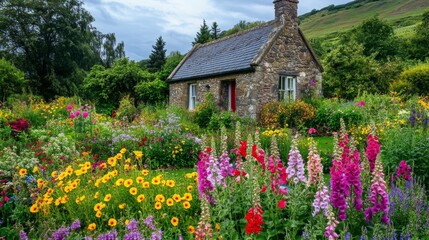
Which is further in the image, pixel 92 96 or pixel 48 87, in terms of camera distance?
pixel 48 87

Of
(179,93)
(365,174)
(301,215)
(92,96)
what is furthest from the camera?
(92,96)

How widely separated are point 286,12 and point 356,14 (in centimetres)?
9294

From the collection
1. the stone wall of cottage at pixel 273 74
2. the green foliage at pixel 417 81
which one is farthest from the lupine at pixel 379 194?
the green foliage at pixel 417 81

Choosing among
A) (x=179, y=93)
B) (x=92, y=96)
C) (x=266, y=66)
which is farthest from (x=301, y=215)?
(x=92, y=96)

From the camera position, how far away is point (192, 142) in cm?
922

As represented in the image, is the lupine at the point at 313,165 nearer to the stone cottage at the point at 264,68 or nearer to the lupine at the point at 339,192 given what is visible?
the lupine at the point at 339,192

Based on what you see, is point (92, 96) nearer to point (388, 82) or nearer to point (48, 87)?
point (48, 87)

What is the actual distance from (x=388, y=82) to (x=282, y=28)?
1285 cm

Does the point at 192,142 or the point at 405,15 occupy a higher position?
the point at 405,15

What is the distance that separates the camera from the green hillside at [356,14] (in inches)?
3017

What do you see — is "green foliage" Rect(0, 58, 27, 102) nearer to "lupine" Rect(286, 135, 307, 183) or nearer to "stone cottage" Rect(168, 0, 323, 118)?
"stone cottage" Rect(168, 0, 323, 118)

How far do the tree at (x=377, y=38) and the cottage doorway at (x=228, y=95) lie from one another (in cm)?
2563

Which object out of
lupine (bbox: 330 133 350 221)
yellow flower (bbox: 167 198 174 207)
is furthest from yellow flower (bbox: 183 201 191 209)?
lupine (bbox: 330 133 350 221)

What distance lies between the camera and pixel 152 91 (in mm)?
23344
